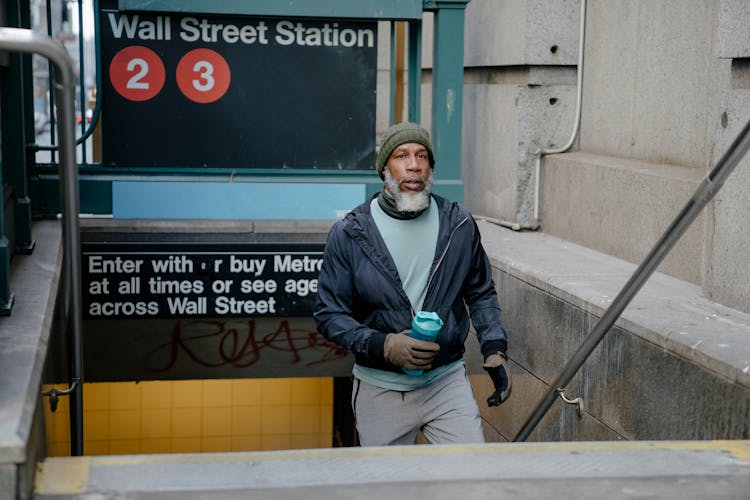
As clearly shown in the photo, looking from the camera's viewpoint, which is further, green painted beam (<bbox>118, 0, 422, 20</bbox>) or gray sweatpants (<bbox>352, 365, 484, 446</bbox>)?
green painted beam (<bbox>118, 0, 422, 20</bbox>)

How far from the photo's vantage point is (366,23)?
6867 millimetres

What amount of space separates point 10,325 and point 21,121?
2.61m

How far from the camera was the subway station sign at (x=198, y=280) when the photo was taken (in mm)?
6730

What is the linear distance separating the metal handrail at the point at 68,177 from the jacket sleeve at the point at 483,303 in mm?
1603

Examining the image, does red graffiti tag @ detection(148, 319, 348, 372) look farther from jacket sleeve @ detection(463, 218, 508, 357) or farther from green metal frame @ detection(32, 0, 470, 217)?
jacket sleeve @ detection(463, 218, 508, 357)

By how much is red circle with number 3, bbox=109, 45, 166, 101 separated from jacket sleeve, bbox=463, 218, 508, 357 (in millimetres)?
3159

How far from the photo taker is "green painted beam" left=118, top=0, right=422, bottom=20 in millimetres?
6535

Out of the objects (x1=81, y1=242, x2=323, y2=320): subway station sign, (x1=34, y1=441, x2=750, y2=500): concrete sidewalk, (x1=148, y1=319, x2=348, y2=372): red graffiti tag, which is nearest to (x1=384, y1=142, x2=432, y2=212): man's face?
(x1=34, y1=441, x2=750, y2=500): concrete sidewalk

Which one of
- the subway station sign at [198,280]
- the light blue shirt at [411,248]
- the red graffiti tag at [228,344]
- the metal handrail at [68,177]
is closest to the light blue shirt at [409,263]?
the light blue shirt at [411,248]

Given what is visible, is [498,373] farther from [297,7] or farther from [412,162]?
[297,7]

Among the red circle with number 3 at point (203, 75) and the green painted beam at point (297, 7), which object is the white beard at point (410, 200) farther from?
the red circle with number 3 at point (203, 75)

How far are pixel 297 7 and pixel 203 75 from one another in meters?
0.74

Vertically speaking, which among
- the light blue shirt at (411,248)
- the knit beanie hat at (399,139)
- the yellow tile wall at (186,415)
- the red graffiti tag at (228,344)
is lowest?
the yellow tile wall at (186,415)

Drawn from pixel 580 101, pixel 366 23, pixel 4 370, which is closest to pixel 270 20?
pixel 366 23
